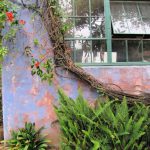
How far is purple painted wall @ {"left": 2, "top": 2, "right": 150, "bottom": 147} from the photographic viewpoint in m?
6.11

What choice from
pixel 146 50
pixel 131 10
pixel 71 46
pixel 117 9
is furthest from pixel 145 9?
pixel 71 46

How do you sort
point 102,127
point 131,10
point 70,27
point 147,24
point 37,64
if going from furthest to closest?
point 131,10 < point 147,24 < point 70,27 < point 37,64 < point 102,127

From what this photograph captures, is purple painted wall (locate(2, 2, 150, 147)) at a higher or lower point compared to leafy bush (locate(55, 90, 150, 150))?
higher

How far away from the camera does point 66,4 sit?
6387mm

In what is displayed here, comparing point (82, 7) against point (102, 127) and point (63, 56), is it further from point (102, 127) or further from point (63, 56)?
point (102, 127)

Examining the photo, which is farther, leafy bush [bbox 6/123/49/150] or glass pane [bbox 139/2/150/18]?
glass pane [bbox 139/2/150/18]

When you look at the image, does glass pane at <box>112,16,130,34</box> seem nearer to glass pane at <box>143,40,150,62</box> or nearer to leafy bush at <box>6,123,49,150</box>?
glass pane at <box>143,40,150,62</box>

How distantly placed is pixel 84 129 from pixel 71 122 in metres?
0.24

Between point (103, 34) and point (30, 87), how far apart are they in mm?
1700

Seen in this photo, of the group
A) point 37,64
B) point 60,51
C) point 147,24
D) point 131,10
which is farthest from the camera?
point 131,10

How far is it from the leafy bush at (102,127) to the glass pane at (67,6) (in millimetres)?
1786

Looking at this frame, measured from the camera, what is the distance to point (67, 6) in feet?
20.9

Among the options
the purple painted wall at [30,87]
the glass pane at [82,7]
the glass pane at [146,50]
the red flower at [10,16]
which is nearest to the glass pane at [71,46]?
the purple painted wall at [30,87]

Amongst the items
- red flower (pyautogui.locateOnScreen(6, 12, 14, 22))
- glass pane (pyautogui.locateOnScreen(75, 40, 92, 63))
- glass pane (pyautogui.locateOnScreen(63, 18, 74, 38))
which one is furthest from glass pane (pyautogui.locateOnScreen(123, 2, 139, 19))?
red flower (pyautogui.locateOnScreen(6, 12, 14, 22))
